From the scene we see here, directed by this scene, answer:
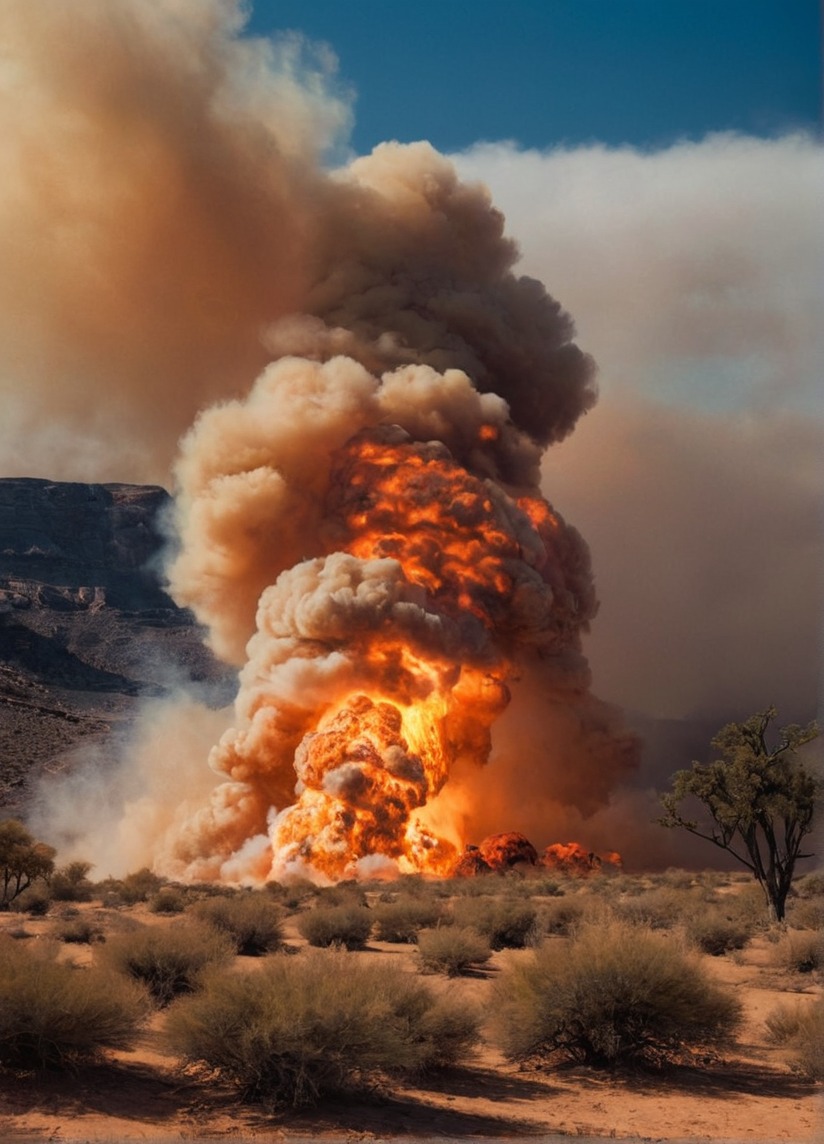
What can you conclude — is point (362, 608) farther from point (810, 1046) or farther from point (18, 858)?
point (810, 1046)

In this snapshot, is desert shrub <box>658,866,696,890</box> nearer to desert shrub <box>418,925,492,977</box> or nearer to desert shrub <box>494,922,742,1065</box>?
desert shrub <box>418,925,492,977</box>

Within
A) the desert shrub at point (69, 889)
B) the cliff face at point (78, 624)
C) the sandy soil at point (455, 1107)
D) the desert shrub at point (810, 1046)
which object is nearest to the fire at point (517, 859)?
the desert shrub at point (69, 889)

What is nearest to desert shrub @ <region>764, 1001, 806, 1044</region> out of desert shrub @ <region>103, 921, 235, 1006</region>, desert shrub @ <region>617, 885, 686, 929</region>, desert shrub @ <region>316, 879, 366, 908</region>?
desert shrub @ <region>103, 921, 235, 1006</region>

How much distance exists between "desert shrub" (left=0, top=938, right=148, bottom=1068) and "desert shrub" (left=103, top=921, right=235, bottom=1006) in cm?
292

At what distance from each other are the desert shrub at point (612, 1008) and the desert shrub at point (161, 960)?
13.4 ft

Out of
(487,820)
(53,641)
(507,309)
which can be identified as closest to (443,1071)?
(487,820)

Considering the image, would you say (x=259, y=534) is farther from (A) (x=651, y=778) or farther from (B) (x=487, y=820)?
(A) (x=651, y=778)

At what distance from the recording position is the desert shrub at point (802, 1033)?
9.91 meters

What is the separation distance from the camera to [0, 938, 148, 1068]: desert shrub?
8477 mm

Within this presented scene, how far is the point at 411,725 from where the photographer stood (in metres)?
40.6

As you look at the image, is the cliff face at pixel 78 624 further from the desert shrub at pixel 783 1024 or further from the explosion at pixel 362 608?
the desert shrub at pixel 783 1024

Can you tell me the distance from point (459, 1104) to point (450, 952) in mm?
6624

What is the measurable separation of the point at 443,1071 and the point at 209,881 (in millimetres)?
29589

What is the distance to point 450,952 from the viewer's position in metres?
15.2
